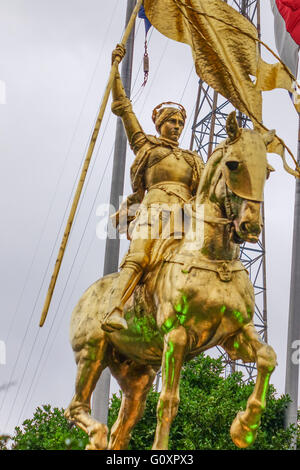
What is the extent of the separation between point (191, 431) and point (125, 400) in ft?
20.4

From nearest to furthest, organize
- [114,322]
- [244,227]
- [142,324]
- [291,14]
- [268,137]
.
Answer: [244,227] < [114,322] < [268,137] < [142,324] < [291,14]

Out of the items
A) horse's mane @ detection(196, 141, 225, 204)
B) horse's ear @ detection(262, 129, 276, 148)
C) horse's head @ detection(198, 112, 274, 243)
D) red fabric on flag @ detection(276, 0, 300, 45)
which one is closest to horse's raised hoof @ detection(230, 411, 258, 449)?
horse's head @ detection(198, 112, 274, 243)

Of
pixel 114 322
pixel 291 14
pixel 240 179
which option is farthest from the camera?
pixel 291 14

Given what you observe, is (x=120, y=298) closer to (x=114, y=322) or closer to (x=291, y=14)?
(x=114, y=322)

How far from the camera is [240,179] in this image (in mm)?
7465

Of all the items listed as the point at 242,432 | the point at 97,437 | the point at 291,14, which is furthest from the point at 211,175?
the point at 291,14

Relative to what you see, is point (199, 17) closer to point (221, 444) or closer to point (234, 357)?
point (234, 357)

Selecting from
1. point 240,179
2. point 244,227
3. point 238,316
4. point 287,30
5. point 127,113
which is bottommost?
point 238,316

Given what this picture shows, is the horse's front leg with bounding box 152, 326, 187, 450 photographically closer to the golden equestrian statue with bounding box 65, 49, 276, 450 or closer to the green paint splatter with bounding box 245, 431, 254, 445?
the golden equestrian statue with bounding box 65, 49, 276, 450

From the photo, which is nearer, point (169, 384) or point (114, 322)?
point (169, 384)

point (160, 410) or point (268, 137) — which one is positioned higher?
point (268, 137)

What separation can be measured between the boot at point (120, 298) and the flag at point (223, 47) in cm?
211

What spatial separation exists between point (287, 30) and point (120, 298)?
1041 centimetres
